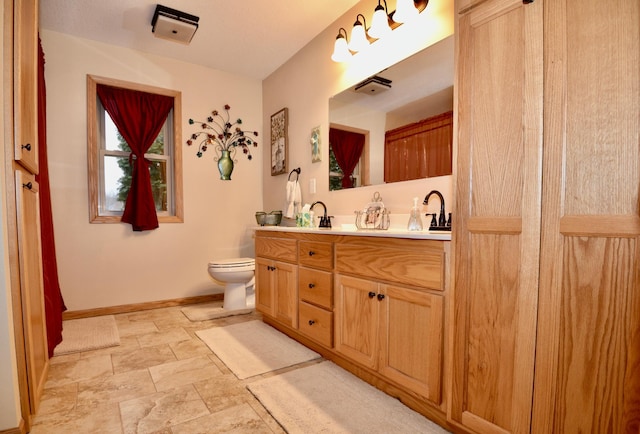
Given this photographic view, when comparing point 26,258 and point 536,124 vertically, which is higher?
point 536,124

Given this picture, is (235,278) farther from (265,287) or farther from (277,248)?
(277,248)

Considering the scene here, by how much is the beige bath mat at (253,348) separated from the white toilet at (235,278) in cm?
45

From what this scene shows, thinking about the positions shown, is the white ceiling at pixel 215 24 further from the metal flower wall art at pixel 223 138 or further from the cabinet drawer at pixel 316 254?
the cabinet drawer at pixel 316 254

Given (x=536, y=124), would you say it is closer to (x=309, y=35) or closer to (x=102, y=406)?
(x=102, y=406)

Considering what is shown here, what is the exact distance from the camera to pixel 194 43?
3.06m

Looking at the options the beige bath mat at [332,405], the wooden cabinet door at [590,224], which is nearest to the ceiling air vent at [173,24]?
the wooden cabinet door at [590,224]

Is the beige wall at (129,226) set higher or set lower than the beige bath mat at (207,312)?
higher

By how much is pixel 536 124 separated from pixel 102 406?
2184mm

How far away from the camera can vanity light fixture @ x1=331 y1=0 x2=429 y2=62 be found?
189cm

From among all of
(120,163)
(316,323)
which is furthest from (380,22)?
(120,163)

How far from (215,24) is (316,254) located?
85.5 inches

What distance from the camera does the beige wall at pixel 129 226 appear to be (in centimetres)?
290

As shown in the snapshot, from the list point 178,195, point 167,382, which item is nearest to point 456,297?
point 167,382

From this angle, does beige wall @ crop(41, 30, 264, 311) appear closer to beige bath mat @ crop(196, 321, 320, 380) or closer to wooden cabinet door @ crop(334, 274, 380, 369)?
beige bath mat @ crop(196, 321, 320, 380)
